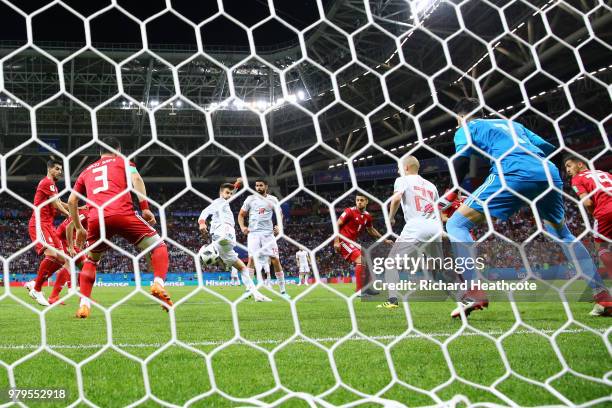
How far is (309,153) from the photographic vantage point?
78.1ft

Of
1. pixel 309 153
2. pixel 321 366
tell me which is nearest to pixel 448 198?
pixel 321 366

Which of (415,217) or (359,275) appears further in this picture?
(359,275)

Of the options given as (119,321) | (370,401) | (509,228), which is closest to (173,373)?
(370,401)

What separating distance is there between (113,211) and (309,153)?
19.9m

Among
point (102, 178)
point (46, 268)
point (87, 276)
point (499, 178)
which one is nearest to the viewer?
point (499, 178)

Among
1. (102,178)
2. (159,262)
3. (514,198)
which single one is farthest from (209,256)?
(514,198)

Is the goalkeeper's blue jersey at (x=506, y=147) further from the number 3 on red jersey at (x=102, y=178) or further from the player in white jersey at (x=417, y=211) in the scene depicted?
the number 3 on red jersey at (x=102, y=178)

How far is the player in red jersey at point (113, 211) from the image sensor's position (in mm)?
3895

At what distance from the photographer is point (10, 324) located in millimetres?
4664

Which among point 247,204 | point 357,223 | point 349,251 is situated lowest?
point 349,251

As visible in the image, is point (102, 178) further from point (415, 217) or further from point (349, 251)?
point (349, 251)

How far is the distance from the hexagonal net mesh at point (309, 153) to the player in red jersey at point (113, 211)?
0.24 meters

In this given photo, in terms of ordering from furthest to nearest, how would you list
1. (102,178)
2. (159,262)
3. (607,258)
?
(607,258) < (159,262) < (102,178)

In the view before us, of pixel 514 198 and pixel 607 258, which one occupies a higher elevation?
pixel 514 198
